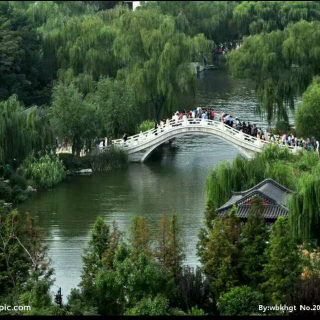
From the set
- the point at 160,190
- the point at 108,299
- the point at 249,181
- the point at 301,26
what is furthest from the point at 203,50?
the point at 108,299

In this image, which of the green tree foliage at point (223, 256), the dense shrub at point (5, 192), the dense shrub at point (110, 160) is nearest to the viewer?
the green tree foliage at point (223, 256)

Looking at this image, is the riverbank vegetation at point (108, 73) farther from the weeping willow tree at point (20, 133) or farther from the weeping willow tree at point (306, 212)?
the weeping willow tree at point (306, 212)

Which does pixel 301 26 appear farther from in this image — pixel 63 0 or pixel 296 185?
pixel 63 0

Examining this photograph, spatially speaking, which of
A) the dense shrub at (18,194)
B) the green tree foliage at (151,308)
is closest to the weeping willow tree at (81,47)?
the dense shrub at (18,194)

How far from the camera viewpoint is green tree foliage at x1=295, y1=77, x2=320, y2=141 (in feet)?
163

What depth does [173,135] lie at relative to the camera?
53.6 m

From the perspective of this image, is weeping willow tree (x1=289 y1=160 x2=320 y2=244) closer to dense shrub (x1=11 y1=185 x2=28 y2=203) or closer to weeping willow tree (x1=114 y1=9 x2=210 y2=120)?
dense shrub (x1=11 y1=185 x2=28 y2=203)

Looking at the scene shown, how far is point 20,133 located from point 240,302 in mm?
21280

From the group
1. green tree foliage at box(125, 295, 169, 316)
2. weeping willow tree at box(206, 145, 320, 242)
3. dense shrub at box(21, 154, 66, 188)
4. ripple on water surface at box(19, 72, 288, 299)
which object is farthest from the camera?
dense shrub at box(21, 154, 66, 188)

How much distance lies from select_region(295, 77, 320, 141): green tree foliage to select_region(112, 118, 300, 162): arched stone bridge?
270 centimetres

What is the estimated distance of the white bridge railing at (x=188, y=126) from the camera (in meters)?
52.0

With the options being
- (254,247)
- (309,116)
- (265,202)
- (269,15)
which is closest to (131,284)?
(254,247)

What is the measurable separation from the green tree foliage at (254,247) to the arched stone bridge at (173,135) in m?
20.5

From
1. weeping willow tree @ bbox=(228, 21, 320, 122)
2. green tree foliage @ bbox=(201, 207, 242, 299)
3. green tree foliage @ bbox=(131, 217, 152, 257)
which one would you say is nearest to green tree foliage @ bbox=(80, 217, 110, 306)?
green tree foliage @ bbox=(131, 217, 152, 257)
